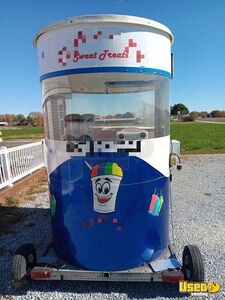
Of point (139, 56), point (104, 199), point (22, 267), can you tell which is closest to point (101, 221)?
point (104, 199)

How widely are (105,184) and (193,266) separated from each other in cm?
135

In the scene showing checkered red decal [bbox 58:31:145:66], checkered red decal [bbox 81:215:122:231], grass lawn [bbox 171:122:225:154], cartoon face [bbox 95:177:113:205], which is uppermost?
checkered red decal [bbox 58:31:145:66]

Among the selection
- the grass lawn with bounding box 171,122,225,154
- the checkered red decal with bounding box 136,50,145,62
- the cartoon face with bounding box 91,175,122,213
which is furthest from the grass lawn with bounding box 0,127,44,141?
the checkered red decal with bounding box 136,50,145,62

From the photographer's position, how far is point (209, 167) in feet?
32.1

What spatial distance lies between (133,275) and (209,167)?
8.12 meters

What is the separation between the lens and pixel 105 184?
260 cm

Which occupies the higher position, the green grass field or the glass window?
the glass window

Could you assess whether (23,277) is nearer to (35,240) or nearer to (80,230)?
(80,230)

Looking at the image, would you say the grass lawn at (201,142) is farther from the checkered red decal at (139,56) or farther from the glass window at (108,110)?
the checkered red decal at (139,56)

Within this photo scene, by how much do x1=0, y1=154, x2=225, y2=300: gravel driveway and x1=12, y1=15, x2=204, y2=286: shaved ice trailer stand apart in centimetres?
24

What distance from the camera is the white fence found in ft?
22.8

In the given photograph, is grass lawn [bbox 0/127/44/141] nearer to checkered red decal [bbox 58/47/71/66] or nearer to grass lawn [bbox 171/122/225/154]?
grass lawn [bbox 171/122/225/154]

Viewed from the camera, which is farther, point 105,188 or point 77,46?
point 105,188

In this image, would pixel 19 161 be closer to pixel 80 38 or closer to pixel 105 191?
pixel 105 191
